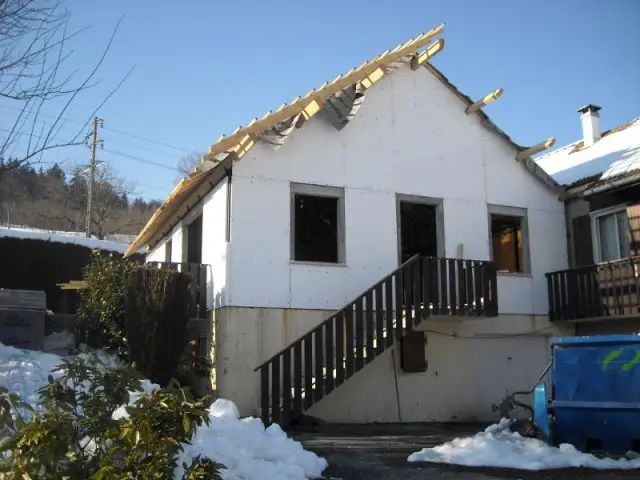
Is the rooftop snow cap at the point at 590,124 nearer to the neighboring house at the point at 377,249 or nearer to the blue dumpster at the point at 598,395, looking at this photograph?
the neighboring house at the point at 377,249

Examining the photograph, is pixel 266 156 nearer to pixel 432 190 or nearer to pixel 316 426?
pixel 432 190

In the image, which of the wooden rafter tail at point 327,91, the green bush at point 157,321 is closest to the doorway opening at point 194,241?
the green bush at point 157,321

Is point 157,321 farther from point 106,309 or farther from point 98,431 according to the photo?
point 98,431

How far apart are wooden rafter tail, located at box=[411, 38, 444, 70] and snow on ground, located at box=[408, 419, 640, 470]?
9.14m

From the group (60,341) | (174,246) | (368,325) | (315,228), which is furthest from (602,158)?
(60,341)

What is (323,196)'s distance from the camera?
1411cm

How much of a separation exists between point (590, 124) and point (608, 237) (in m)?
6.04

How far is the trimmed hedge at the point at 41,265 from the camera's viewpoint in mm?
22547

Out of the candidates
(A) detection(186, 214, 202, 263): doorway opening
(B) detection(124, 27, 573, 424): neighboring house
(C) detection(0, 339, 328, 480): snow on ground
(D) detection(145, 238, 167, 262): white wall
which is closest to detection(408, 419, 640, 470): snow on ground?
(C) detection(0, 339, 328, 480): snow on ground

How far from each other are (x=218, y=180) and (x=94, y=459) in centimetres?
948

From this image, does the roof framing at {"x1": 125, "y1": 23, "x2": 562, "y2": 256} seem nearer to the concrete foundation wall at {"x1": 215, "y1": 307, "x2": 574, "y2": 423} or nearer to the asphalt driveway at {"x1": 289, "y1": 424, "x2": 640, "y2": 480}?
the concrete foundation wall at {"x1": 215, "y1": 307, "x2": 574, "y2": 423}

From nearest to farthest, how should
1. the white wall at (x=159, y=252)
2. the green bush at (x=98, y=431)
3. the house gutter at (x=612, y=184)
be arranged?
the green bush at (x=98, y=431) < the house gutter at (x=612, y=184) < the white wall at (x=159, y=252)

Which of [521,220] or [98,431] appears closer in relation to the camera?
[98,431]

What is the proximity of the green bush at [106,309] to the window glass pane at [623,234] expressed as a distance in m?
11.0
